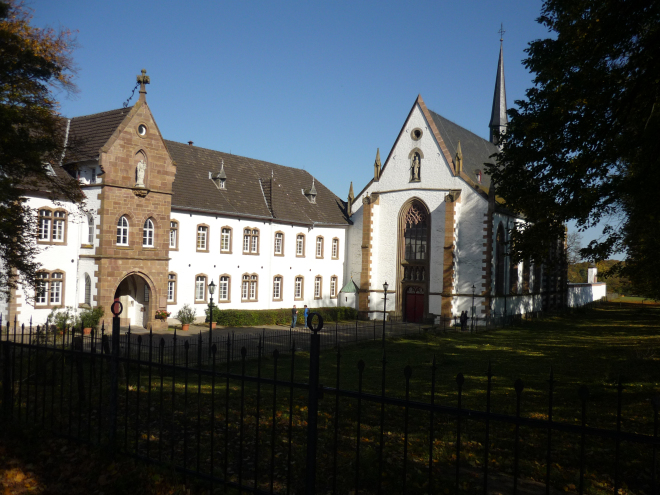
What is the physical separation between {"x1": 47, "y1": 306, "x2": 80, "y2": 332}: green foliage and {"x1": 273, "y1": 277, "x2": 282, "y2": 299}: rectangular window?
13.1 m

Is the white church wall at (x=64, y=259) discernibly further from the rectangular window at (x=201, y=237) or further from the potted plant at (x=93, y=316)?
the rectangular window at (x=201, y=237)

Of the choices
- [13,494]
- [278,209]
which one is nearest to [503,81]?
[278,209]

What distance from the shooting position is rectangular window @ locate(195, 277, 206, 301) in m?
31.4

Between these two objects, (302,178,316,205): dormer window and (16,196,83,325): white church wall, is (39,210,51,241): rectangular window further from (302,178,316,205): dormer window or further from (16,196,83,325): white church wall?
(302,178,316,205): dormer window

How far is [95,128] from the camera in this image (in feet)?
91.8

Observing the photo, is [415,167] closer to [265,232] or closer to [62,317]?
[265,232]

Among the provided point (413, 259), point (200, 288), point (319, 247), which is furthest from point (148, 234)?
point (413, 259)

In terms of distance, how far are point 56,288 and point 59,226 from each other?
295 centimetres

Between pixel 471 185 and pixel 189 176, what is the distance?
17.8 metres

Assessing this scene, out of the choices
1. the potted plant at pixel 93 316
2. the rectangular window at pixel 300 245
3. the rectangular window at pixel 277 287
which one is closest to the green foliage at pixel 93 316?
the potted plant at pixel 93 316

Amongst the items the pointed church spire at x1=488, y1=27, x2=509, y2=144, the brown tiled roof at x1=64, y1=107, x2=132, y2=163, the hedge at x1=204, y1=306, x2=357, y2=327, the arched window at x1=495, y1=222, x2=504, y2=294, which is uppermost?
the pointed church spire at x1=488, y1=27, x2=509, y2=144

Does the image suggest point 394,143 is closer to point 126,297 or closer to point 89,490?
point 126,297

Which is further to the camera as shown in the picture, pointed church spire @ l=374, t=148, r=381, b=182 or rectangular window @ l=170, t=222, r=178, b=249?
pointed church spire @ l=374, t=148, r=381, b=182

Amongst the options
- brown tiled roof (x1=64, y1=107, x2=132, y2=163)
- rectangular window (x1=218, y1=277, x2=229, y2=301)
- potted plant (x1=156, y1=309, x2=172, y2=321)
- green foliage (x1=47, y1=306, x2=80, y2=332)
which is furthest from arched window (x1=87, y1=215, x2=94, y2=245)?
rectangular window (x1=218, y1=277, x2=229, y2=301)
